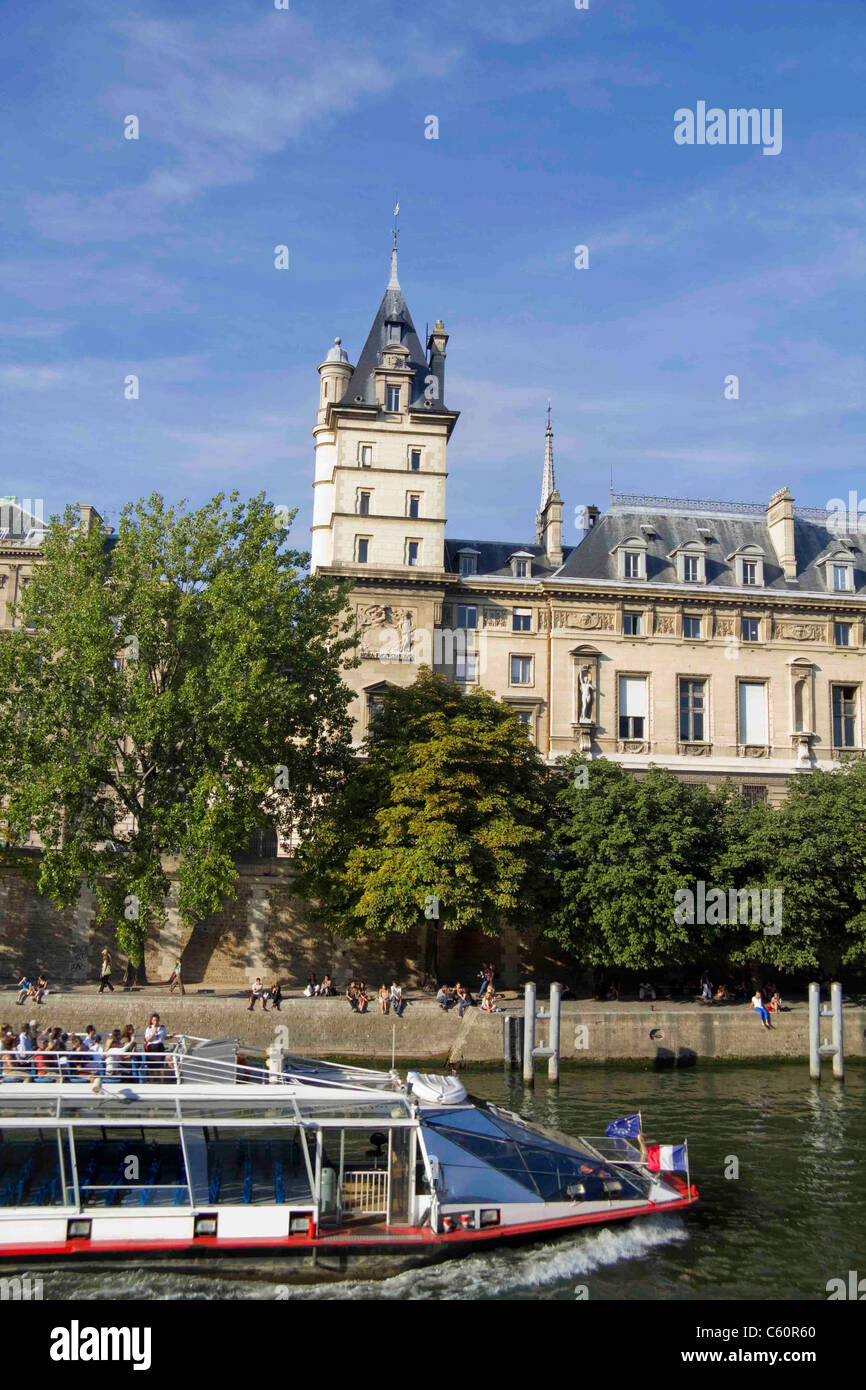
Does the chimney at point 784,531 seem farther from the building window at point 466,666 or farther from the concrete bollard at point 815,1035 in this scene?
the concrete bollard at point 815,1035

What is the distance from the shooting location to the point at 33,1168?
61.5ft

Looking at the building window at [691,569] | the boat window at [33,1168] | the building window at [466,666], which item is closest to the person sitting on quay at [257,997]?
the boat window at [33,1168]

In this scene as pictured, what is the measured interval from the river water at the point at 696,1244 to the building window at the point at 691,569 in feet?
102

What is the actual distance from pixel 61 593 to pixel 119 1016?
14822 millimetres

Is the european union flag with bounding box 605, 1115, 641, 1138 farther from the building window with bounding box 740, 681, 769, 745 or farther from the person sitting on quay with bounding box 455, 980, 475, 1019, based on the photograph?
the building window with bounding box 740, 681, 769, 745

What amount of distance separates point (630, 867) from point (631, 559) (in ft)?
72.9

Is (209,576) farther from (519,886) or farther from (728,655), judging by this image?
(728,655)

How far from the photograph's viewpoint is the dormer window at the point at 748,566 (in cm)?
5803

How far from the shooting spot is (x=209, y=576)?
41.1 metres

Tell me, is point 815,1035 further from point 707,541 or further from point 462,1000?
point 707,541

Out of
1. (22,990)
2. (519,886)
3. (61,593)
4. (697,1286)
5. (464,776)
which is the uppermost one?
(61,593)

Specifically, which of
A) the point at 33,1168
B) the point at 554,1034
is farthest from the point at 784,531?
the point at 33,1168

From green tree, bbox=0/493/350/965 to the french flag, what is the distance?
61.5ft

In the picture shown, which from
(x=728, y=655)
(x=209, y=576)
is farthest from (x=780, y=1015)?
(x=209, y=576)
